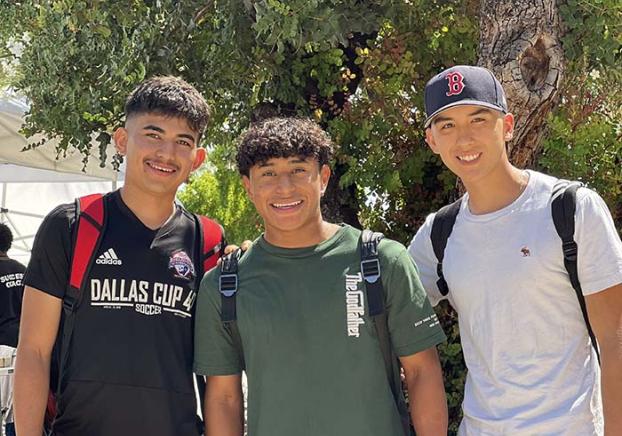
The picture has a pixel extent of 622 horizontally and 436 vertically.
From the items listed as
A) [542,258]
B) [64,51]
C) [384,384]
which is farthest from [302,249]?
[64,51]

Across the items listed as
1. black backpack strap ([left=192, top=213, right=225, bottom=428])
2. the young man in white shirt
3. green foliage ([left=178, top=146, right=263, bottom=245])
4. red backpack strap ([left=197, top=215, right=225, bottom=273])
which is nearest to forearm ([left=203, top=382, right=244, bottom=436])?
black backpack strap ([left=192, top=213, right=225, bottom=428])

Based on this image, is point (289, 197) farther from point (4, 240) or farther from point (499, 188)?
point (4, 240)

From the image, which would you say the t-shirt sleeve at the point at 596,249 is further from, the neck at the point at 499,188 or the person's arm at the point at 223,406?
the person's arm at the point at 223,406

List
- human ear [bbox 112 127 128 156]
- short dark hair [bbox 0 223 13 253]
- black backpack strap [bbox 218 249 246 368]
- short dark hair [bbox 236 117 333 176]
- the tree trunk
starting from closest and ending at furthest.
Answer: black backpack strap [bbox 218 249 246 368], short dark hair [bbox 236 117 333 176], human ear [bbox 112 127 128 156], the tree trunk, short dark hair [bbox 0 223 13 253]

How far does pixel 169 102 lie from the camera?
10.4ft

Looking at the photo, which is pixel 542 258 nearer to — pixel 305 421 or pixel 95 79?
pixel 305 421

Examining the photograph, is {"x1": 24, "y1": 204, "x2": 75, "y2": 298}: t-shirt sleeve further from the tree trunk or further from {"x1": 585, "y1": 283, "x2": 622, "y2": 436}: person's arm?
the tree trunk

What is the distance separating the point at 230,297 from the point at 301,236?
0.32 metres

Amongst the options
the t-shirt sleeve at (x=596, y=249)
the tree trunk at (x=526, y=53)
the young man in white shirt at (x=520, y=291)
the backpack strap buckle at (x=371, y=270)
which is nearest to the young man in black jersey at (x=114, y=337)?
the backpack strap buckle at (x=371, y=270)

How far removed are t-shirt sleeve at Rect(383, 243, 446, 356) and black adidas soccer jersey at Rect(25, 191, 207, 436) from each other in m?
0.76

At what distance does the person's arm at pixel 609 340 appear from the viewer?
2527 mm

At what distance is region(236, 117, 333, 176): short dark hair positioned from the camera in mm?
2895

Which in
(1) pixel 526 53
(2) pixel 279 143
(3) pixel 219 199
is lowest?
(2) pixel 279 143

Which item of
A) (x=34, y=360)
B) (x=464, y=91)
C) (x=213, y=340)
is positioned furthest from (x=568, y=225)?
(x=34, y=360)
